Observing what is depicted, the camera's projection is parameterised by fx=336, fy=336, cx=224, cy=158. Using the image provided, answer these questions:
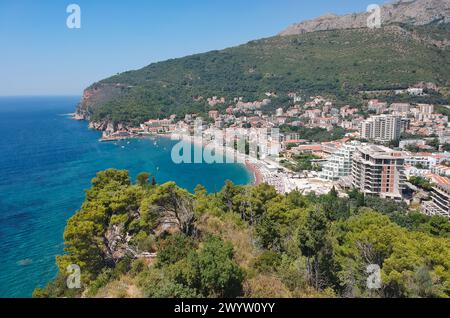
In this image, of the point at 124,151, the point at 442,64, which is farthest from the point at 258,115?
the point at 442,64

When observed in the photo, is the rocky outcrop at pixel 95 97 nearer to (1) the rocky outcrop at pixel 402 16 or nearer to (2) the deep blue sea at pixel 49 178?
(2) the deep blue sea at pixel 49 178

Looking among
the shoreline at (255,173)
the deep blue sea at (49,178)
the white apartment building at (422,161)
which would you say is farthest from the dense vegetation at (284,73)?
the shoreline at (255,173)

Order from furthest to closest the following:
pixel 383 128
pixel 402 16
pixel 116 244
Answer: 1. pixel 402 16
2. pixel 383 128
3. pixel 116 244

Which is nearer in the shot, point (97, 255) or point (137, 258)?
point (137, 258)

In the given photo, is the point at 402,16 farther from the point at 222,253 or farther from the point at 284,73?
the point at 222,253

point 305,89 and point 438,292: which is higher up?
point 305,89

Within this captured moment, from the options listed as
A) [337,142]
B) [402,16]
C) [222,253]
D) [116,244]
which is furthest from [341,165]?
[402,16]

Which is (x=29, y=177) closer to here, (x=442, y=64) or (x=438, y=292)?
(x=438, y=292)

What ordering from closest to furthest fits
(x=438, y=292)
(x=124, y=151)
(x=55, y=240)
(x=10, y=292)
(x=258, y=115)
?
(x=438, y=292) → (x=10, y=292) → (x=55, y=240) → (x=124, y=151) → (x=258, y=115)
